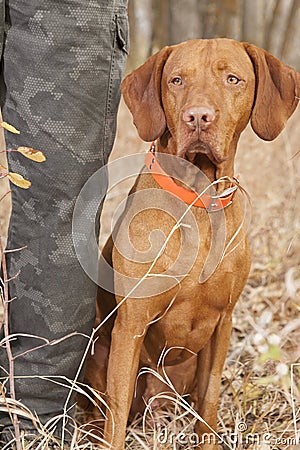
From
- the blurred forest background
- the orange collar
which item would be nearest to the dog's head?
the orange collar

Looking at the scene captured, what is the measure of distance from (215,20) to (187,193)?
1268 cm

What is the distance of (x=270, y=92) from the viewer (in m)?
3.04

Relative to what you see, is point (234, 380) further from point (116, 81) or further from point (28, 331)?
point (116, 81)

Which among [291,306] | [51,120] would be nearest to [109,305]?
[51,120]

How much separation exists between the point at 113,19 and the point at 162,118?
45cm

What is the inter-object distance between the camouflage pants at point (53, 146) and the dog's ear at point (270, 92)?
1.74 feet

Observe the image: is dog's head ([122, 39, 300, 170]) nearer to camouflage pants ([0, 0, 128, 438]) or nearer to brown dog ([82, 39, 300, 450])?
brown dog ([82, 39, 300, 450])

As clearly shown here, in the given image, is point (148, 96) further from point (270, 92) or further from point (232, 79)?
point (270, 92)

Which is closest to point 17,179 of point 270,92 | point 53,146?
point 53,146

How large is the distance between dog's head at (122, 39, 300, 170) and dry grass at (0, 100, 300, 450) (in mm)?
603

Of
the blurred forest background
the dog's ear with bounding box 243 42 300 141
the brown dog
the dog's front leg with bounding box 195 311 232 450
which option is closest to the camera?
the brown dog

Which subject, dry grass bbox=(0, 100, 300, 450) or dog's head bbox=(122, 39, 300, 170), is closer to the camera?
dog's head bbox=(122, 39, 300, 170)

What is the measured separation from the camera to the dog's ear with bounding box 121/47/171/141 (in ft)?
10.0

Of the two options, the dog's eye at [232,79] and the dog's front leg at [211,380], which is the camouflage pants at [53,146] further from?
the dog's front leg at [211,380]
